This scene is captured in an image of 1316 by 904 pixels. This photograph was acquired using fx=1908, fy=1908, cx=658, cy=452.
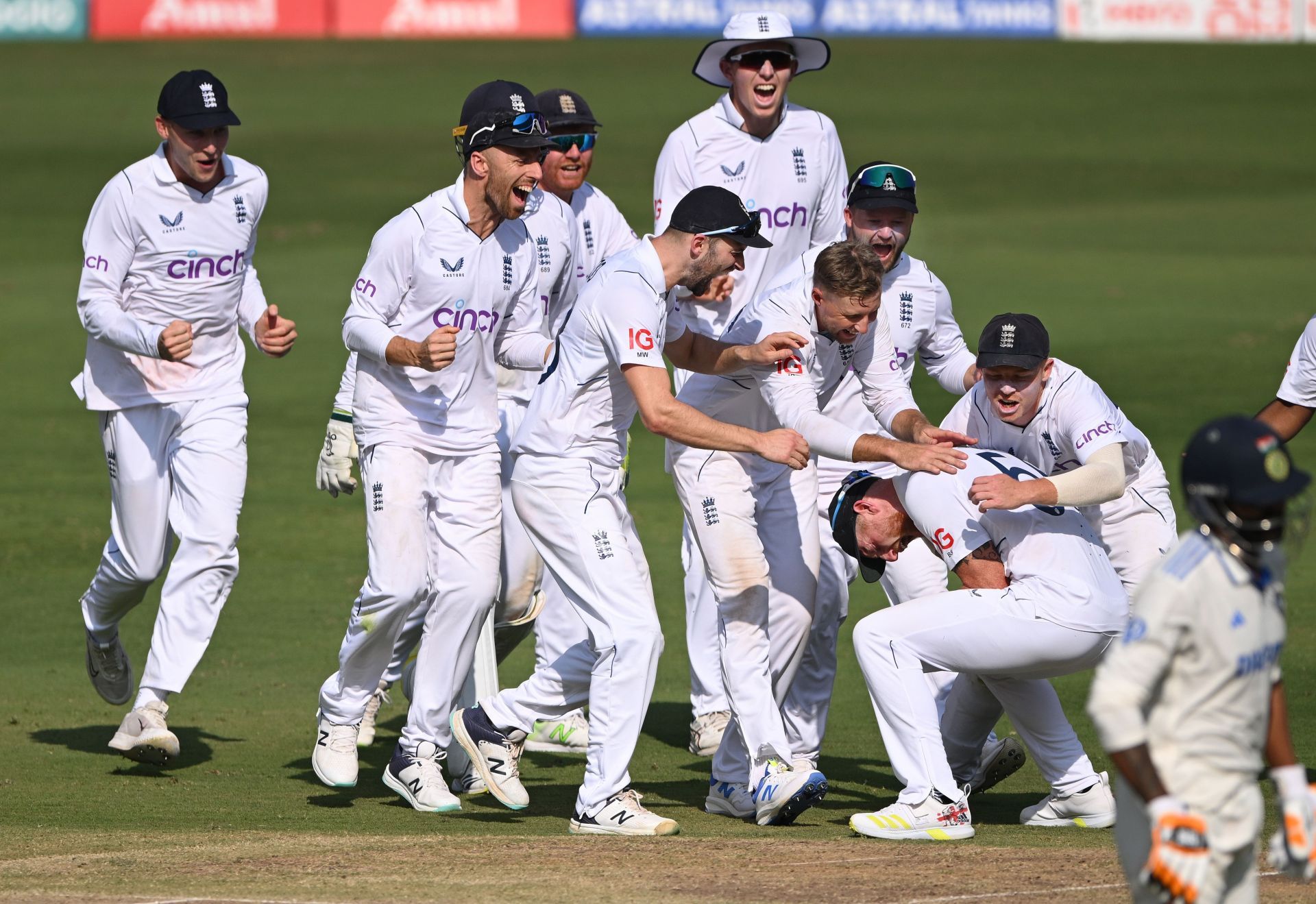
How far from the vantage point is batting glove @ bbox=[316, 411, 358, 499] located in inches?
Answer: 349

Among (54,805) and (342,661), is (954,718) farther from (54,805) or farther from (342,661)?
(54,805)

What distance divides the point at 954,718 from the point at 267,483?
8.48 metres

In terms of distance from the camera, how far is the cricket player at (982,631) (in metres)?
7.13

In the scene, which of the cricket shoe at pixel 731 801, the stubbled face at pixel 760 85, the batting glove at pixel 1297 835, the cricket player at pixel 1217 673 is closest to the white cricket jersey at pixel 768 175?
the stubbled face at pixel 760 85

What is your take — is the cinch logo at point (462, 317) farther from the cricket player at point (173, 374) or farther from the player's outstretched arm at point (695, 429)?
the player's outstretched arm at point (695, 429)

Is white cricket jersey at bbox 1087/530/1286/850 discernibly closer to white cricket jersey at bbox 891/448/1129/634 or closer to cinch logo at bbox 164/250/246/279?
white cricket jersey at bbox 891/448/1129/634

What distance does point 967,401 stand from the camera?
8234mm

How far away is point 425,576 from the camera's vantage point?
26.3ft

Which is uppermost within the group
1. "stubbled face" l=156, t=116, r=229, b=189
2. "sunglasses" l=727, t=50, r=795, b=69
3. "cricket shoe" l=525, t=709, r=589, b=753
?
"sunglasses" l=727, t=50, r=795, b=69

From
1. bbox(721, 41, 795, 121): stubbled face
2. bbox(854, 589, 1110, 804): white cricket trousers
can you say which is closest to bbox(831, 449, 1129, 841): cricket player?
bbox(854, 589, 1110, 804): white cricket trousers

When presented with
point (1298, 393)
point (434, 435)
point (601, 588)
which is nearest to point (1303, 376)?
point (1298, 393)

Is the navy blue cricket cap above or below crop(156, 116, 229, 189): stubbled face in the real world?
above

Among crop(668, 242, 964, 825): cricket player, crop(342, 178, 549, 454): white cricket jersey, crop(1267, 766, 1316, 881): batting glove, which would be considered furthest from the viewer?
crop(342, 178, 549, 454): white cricket jersey

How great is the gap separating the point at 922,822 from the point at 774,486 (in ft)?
5.71
